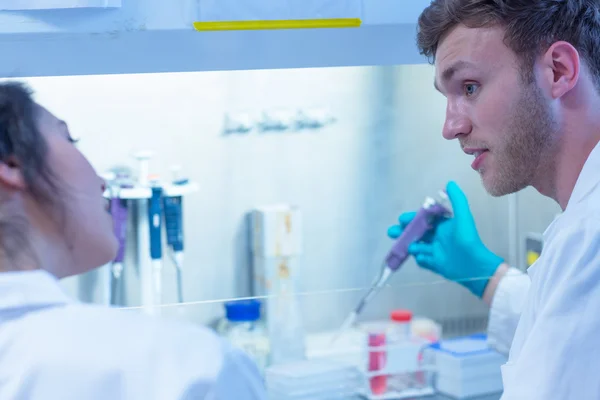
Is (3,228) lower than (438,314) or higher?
higher

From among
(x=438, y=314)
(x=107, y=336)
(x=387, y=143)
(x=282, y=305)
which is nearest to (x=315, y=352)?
(x=282, y=305)

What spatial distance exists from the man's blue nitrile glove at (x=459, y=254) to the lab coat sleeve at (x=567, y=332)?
0.65m

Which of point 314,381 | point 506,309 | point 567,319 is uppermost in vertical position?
point 567,319

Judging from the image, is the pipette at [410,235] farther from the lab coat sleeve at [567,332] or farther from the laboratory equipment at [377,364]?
the lab coat sleeve at [567,332]

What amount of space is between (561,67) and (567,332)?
40 centimetres

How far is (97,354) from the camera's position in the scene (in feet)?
2.29

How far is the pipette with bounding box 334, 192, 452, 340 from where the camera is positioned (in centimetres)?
171

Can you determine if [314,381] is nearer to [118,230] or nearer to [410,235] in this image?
[410,235]

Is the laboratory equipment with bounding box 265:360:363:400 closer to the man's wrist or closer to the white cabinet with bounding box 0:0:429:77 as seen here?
the man's wrist

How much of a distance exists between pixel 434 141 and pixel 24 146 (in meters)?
1.30

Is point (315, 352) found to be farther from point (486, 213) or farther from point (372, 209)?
point (486, 213)

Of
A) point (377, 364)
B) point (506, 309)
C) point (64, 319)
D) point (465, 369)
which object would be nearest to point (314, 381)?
point (377, 364)

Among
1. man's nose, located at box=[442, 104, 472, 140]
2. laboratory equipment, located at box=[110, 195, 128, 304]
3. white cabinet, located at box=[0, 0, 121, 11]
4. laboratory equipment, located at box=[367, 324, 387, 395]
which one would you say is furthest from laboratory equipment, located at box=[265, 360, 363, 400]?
white cabinet, located at box=[0, 0, 121, 11]

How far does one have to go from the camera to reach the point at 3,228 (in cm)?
76
